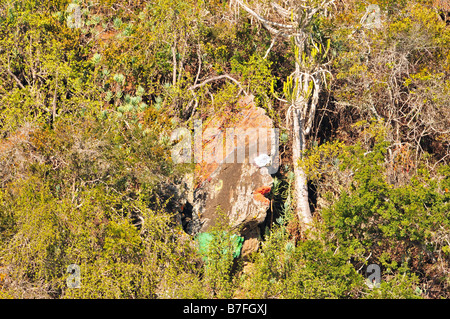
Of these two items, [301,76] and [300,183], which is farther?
[301,76]

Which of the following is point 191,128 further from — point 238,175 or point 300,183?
point 300,183

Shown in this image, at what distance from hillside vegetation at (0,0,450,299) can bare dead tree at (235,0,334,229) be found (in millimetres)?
99

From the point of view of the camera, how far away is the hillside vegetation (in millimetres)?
12289

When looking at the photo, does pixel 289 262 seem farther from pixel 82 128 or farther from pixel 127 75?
pixel 127 75

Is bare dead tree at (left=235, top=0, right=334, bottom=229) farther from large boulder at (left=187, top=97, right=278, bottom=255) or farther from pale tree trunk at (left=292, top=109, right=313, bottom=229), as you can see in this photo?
large boulder at (left=187, top=97, right=278, bottom=255)

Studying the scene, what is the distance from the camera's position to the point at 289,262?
12.9 metres

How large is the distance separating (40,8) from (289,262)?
28.5 feet

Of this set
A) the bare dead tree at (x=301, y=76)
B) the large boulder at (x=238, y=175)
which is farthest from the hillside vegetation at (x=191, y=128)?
the large boulder at (x=238, y=175)

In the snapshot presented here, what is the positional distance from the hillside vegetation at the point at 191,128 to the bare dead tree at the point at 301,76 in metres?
0.10

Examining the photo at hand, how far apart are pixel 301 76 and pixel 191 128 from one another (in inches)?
106

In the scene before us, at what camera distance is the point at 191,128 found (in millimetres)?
15055

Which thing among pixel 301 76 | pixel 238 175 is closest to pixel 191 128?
pixel 238 175

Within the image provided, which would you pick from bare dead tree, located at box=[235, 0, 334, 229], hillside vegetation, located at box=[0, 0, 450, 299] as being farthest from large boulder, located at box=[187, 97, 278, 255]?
bare dead tree, located at box=[235, 0, 334, 229]

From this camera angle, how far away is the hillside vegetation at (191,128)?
12.3 metres
